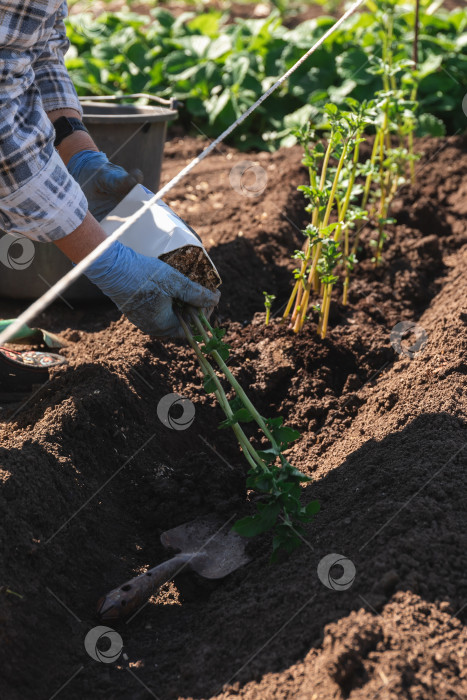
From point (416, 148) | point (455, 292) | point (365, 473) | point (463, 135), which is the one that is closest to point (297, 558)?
point (365, 473)

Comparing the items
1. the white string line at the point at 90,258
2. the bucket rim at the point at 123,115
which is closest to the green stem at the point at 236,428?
the white string line at the point at 90,258

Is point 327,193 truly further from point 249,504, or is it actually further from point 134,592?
point 134,592

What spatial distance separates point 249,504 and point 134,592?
47 centimetres

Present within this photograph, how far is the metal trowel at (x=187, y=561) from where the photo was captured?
1595mm

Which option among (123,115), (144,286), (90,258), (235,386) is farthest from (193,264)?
(123,115)

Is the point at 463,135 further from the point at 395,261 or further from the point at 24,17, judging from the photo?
the point at 24,17

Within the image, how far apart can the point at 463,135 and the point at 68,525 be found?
3.74m

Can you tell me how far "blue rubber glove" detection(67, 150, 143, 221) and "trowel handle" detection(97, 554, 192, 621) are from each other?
118 cm

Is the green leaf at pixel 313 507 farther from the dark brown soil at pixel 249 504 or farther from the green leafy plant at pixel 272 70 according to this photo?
the green leafy plant at pixel 272 70

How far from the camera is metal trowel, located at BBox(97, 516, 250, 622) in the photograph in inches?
62.8

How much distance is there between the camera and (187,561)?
1.76 m

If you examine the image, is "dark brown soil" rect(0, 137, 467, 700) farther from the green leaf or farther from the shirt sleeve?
the shirt sleeve

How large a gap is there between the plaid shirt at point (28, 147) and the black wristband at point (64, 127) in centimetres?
39

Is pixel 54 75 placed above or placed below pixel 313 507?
above
